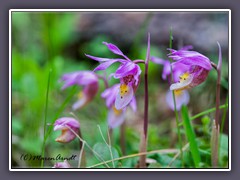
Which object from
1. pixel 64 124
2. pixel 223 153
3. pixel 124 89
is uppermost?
pixel 124 89

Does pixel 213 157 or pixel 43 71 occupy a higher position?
pixel 43 71

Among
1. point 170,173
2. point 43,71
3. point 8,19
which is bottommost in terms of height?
point 170,173

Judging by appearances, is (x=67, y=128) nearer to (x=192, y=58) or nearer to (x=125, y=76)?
(x=125, y=76)

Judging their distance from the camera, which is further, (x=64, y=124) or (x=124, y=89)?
(x=64, y=124)

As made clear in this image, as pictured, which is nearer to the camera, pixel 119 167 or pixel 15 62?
pixel 119 167

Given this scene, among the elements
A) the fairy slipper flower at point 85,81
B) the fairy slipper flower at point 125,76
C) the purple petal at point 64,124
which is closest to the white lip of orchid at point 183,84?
the fairy slipper flower at point 125,76

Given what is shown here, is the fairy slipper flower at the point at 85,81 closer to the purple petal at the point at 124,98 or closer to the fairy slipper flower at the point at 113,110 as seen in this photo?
the fairy slipper flower at the point at 113,110

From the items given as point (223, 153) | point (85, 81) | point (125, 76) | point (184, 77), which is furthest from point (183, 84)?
point (85, 81)
